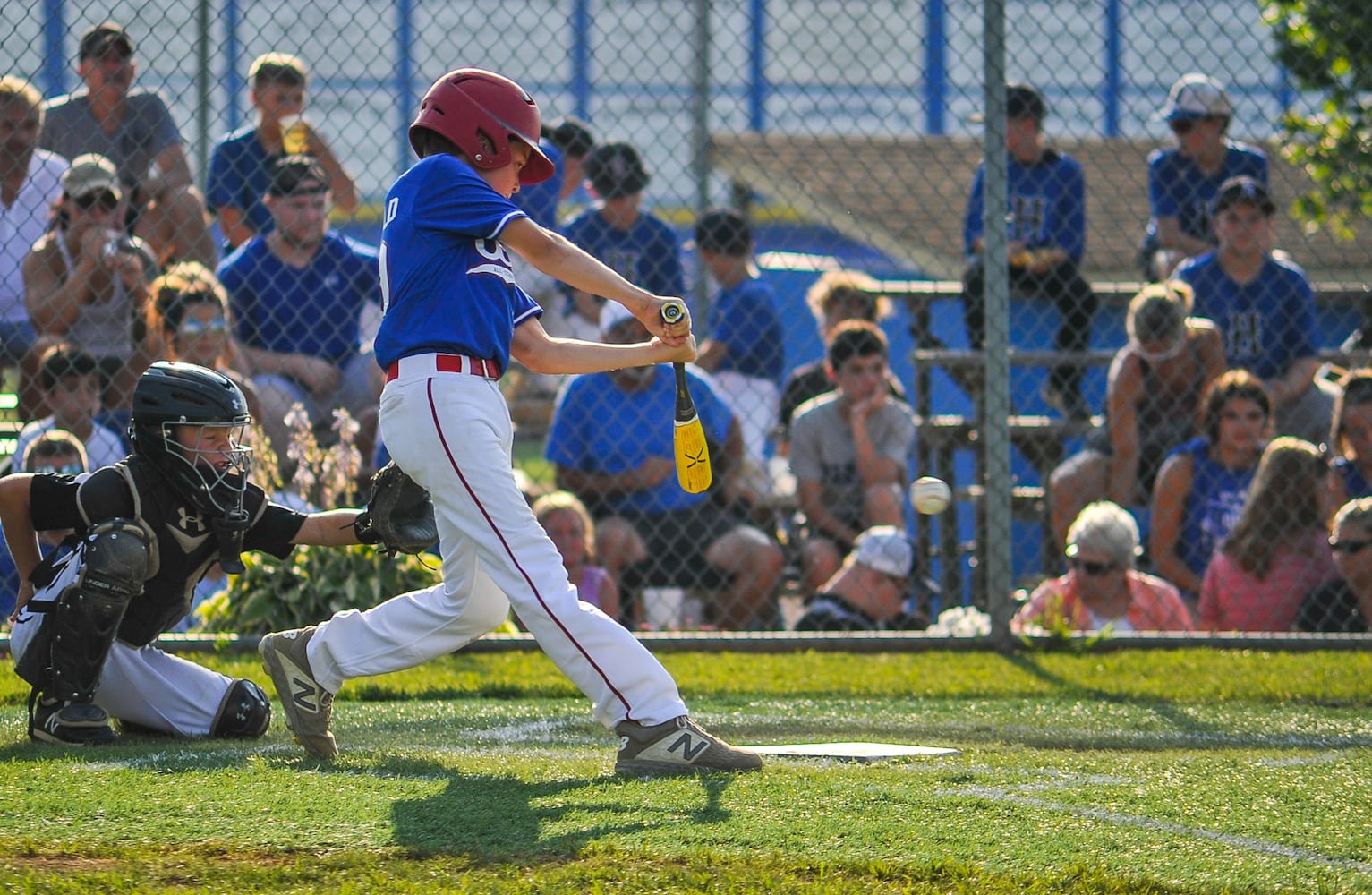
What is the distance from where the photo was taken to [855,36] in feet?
27.1

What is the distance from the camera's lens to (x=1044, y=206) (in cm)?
808

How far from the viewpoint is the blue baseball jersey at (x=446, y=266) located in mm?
3824

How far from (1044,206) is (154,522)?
5.24m

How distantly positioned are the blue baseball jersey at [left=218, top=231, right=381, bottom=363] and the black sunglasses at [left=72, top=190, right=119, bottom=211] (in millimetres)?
583

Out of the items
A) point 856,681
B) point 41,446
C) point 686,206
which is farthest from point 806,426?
point 41,446

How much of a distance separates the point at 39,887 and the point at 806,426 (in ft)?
17.2

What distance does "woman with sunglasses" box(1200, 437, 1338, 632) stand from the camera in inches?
261

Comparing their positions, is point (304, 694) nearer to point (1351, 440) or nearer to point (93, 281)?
point (93, 281)

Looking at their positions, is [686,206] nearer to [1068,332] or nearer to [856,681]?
[1068,332]

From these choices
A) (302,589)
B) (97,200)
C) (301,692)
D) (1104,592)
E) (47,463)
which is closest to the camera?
(301,692)

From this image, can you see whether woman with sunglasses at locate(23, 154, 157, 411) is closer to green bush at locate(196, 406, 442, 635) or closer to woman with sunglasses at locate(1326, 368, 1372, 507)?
green bush at locate(196, 406, 442, 635)

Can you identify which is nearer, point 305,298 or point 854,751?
point 854,751

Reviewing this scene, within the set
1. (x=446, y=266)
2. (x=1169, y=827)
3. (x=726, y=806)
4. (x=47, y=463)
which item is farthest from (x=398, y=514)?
(x=47, y=463)

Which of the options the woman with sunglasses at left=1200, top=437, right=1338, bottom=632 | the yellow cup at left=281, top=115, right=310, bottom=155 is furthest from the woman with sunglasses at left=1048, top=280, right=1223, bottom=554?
the yellow cup at left=281, top=115, right=310, bottom=155
